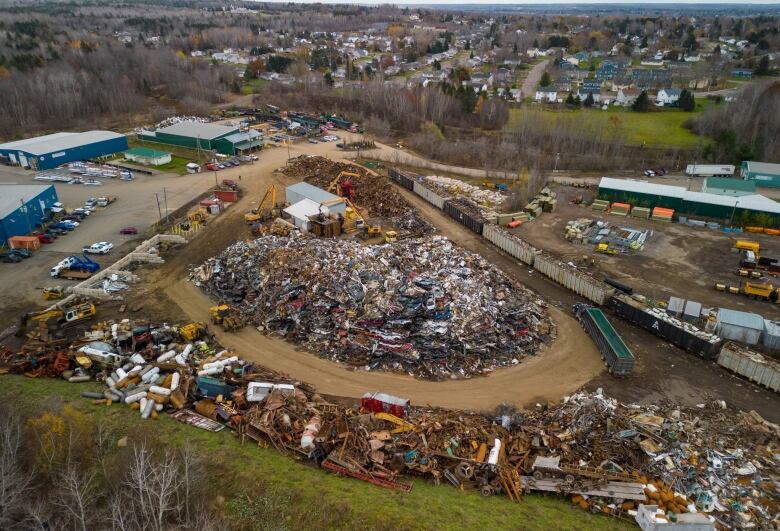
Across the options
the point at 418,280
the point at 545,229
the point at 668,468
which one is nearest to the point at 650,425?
the point at 668,468

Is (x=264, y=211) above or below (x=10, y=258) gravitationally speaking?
above

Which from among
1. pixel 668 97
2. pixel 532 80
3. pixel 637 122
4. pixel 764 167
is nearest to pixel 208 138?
pixel 637 122

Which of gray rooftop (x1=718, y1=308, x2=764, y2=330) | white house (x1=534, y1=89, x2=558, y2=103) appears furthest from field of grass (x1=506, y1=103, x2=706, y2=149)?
gray rooftop (x1=718, y1=308, x2=764, y2=330)

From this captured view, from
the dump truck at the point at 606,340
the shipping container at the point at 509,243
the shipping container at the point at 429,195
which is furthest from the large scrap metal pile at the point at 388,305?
the shipping container at the point at 429,195

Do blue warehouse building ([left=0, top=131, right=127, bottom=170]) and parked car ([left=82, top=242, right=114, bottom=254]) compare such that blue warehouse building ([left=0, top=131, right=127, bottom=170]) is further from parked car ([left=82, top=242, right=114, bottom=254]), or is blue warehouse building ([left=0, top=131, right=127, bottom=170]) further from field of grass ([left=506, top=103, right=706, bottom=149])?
field of grass ([left=506, top=103, right=706, bottom=149])

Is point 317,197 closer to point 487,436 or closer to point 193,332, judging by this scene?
point 193,332

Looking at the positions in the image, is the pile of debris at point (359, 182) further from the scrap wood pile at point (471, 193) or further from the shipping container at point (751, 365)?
the shipping container at point (751, 365)

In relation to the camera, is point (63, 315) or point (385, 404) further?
point (63, 315)
